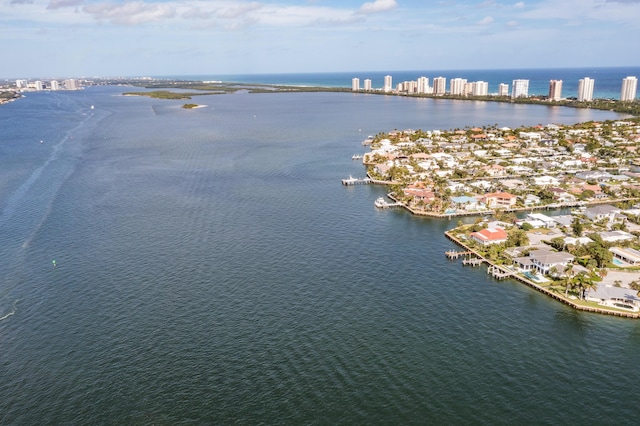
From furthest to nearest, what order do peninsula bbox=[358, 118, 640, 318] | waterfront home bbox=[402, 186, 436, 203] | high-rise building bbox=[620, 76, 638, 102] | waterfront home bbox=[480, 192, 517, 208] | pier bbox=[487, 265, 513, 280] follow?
1. high-rise building bbox=[620, 76, 638, 102]
2. waterfront home bbox=[402, 186, 436, 203]
3. waterfront home bbox=[480, 192, 517, 208]
4. pier bbox=[487, 265, 513, 280]
5. peninsula bbox=[358, 118, 640, 318]

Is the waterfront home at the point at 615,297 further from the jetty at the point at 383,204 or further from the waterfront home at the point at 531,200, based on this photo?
the jetty at the point at 383,204

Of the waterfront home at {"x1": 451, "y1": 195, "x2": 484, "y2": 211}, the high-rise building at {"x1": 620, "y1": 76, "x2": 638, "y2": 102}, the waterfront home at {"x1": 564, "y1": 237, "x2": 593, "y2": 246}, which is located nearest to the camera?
the waterfront home at {"x1": 564, "y1": 237, "x2": 593, "y2": 246}

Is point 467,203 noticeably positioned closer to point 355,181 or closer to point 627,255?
point 355,181

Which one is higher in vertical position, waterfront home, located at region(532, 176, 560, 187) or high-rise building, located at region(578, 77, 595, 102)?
high-rise building, located at region(578, 77, 595, 102)

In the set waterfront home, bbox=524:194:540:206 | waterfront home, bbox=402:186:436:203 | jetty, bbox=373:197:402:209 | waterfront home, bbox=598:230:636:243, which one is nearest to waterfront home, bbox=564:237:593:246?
waterfront home, bbox=598:230:636:243

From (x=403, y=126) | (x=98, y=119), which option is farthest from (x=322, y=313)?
(x=98, y=119)

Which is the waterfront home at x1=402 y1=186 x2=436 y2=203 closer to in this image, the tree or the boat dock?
the boat dock

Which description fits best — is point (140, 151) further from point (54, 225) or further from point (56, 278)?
point (56, 278)
